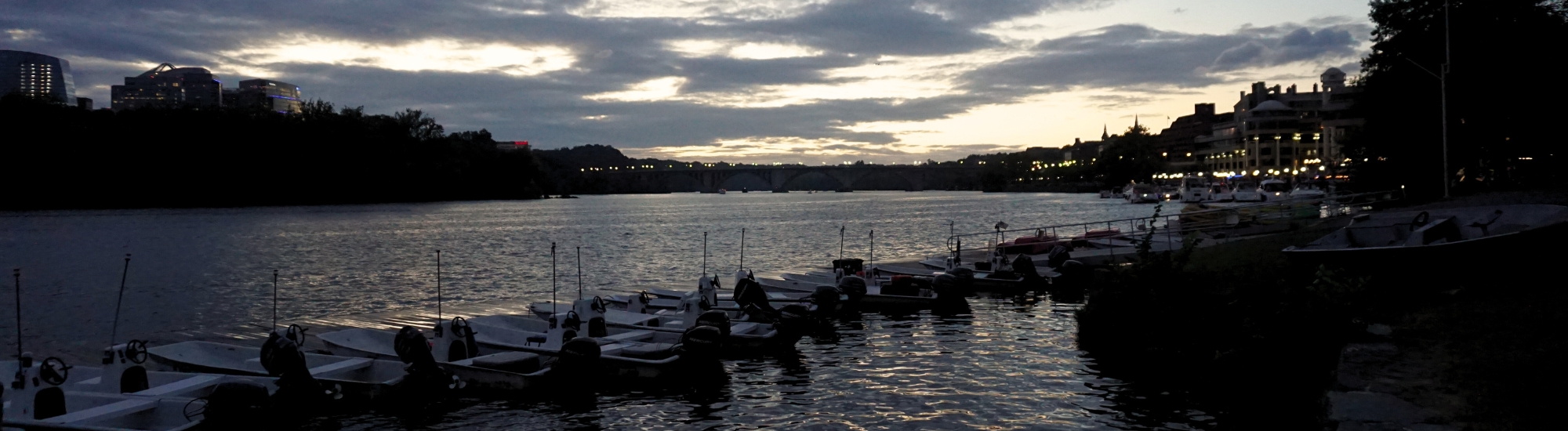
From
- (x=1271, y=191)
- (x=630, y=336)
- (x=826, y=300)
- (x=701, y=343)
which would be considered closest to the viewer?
(x=701, y=343)

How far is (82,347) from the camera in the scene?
2516 cm

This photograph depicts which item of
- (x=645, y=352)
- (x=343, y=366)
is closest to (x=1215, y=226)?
(x=645, y=352)

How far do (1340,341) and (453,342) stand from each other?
13.9 m

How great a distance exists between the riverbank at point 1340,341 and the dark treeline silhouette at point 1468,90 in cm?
2247

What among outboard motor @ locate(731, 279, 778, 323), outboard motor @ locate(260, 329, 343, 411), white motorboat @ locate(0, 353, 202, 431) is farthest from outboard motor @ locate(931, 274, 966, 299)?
white motorboat @ locate(0, 353, 202, 431)

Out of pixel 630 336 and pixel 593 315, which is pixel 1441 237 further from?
pixel 593 315

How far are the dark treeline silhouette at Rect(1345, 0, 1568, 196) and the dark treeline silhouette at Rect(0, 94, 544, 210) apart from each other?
129332 mm

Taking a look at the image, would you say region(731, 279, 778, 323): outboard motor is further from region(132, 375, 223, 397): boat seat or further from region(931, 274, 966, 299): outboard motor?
region(132, 375, 223, 397): boat seat

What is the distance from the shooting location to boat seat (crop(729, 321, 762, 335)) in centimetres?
2041

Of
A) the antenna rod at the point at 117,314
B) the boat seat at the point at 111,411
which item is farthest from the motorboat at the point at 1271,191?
the boat seat at the point at 111,411

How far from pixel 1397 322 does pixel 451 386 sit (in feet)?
45.8

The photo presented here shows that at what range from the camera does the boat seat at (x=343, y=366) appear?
53.6 ft

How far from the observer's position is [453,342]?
17844 millimetres

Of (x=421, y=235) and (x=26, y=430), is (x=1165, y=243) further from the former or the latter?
(x=421, y=235)
